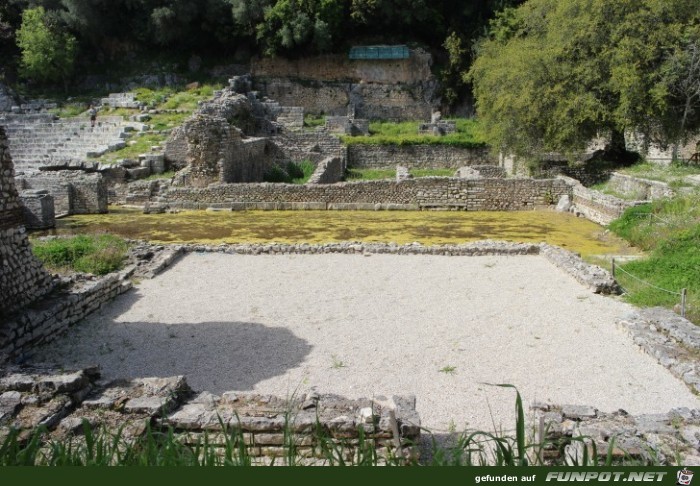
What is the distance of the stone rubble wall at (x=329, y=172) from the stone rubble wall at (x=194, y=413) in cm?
1731

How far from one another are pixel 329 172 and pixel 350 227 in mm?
8119

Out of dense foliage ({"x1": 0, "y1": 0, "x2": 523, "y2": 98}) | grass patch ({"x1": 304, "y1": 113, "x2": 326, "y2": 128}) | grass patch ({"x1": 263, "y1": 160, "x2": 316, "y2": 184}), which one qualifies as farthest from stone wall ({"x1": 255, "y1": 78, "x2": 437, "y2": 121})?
grass patch ({"x1": 263, "y1": 160, "x2": 316, "y2": 184})

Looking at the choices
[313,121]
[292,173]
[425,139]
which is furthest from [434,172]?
[313,121]

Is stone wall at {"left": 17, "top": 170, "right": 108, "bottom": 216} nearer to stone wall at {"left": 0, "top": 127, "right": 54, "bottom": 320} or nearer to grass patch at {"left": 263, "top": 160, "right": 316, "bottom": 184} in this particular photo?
grass patch at {"left": 263, "top": 160, "right": 316, "bottom": 184}

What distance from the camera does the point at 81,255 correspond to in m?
11.5

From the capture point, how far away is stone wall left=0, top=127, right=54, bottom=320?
7.87m

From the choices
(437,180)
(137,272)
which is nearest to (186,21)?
(437,180)

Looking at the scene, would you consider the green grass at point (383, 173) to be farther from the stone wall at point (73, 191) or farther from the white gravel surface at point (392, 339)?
the white gravel surface at point (392, 339)

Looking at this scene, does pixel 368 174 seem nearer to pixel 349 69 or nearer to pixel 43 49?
pixel 349 69

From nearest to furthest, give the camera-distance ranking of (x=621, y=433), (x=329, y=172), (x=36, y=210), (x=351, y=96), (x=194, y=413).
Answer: (x=621, y=433) < (x=194, y=413) < (x=36, y=210) < (x=329, y=172) < (x=351, y=96)

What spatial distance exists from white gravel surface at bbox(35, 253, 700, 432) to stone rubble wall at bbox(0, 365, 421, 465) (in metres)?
0.89

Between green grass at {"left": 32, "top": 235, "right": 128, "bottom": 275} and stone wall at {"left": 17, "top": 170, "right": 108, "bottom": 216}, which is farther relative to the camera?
stone wall at {"left": 17, "top": 170, "right": 108, "bottom": 216}

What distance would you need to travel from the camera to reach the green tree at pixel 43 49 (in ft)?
120

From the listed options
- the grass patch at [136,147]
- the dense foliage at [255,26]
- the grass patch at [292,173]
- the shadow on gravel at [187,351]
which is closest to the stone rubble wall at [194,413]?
the shadow on gravel at [187,351]
